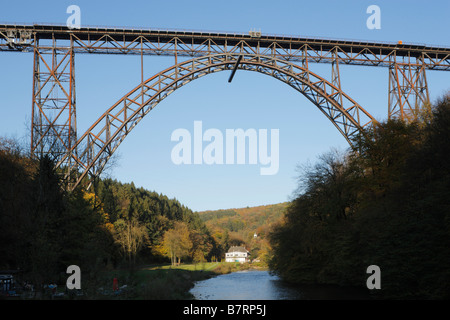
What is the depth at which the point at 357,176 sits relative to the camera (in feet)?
98.2

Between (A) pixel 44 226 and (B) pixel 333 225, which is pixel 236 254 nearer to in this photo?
(B) pixel 333 225

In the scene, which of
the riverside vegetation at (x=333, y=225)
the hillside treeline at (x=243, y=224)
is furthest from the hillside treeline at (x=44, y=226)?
the hillside treeline at (x=243, y=224)

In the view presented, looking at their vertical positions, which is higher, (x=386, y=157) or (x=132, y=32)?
(x=132, y=32)

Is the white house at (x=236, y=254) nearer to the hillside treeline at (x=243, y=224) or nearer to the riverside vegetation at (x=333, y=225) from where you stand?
the hillside treeline at (x=243, y=224)

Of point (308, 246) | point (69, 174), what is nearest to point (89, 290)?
point (69, 174)

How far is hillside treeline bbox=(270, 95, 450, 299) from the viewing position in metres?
18.1

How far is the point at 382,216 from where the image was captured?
74.2 feet

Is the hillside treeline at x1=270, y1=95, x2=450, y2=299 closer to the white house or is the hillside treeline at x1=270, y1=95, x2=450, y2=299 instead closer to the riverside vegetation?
the riverside vegetation

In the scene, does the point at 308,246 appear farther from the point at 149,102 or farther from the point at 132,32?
the point at 132,32

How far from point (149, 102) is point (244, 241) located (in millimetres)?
105519

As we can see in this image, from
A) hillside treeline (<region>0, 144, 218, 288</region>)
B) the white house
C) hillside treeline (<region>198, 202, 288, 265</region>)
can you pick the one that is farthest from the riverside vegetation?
hillside treeline (<region>198, 202, 288, 265</region>)

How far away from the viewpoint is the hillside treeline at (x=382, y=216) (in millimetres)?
18141

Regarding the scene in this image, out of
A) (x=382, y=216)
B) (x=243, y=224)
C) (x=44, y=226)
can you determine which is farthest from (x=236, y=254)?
(x=44, y=226)

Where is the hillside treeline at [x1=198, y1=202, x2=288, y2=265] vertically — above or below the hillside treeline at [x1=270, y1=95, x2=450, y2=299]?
below
